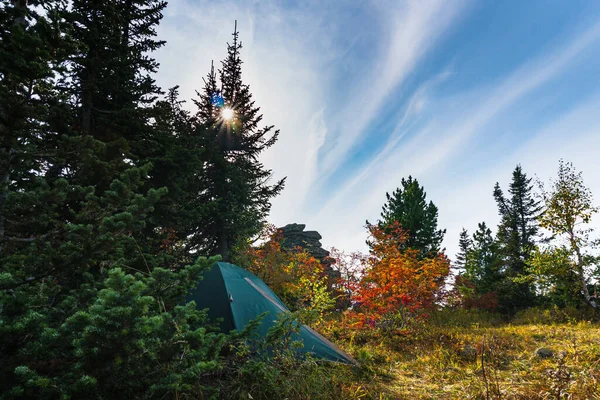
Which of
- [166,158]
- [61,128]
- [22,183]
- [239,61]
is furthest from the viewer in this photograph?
[239,61]

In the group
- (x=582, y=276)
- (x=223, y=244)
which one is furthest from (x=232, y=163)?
(x=582, y=276)

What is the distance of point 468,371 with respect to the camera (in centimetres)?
430

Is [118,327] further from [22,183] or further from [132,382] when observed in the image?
[22,183]

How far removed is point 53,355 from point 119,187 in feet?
5.80

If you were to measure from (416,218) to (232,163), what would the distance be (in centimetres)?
1140

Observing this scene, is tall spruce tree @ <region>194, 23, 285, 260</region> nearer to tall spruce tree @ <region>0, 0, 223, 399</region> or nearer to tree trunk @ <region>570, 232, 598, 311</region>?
tall spruce tree @ <region>0, 0, 223, 399</region>

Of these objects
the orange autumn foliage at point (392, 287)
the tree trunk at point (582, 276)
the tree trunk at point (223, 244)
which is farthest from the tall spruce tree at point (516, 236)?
the tree trunk at point (223, 244)

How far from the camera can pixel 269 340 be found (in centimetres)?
306

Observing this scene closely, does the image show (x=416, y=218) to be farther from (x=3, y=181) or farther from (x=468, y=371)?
(x=3, y=181)

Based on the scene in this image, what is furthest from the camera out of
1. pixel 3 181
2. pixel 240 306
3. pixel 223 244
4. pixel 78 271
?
pixel 223 244

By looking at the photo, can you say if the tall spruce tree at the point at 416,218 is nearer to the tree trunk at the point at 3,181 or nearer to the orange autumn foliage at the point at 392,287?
the orange autumn foliage at the point at 392,287

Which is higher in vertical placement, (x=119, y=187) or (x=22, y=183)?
(x=22, y=183)

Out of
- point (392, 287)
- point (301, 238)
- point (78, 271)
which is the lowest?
point (392, 287)

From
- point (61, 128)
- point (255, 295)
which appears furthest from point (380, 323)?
point (61, 128)
